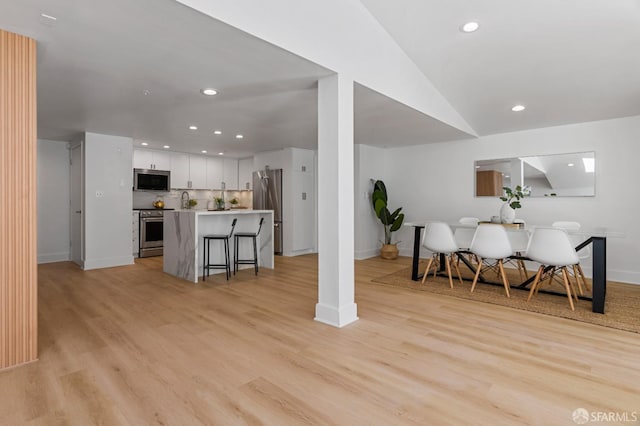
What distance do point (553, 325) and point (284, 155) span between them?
211 inches

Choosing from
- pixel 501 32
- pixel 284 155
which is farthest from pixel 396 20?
pixel 284 155

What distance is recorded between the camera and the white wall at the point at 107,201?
5355mm

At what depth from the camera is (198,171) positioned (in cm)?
768

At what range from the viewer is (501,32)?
10.4 feet

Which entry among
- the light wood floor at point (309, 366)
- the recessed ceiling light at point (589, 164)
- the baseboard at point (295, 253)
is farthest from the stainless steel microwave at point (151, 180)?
the recessed ceiling light at point (589, 164)

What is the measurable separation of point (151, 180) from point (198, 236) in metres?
2.91

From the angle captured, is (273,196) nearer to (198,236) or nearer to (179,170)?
(179,170)

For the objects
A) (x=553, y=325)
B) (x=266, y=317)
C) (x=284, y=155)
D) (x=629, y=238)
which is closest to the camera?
(x=553, y=325)

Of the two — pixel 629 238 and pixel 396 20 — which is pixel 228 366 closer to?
pixel 396 20

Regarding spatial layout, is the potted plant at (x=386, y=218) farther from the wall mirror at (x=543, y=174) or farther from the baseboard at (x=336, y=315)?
the baseboard at (x=336, y=315)

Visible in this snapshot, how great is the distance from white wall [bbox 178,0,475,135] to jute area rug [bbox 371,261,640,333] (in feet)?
7.35

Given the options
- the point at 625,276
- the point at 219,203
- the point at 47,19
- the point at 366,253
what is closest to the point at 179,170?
the point at 219,203

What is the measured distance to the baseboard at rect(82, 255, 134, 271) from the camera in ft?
17.5

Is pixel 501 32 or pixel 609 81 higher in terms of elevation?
pixel 501 32
